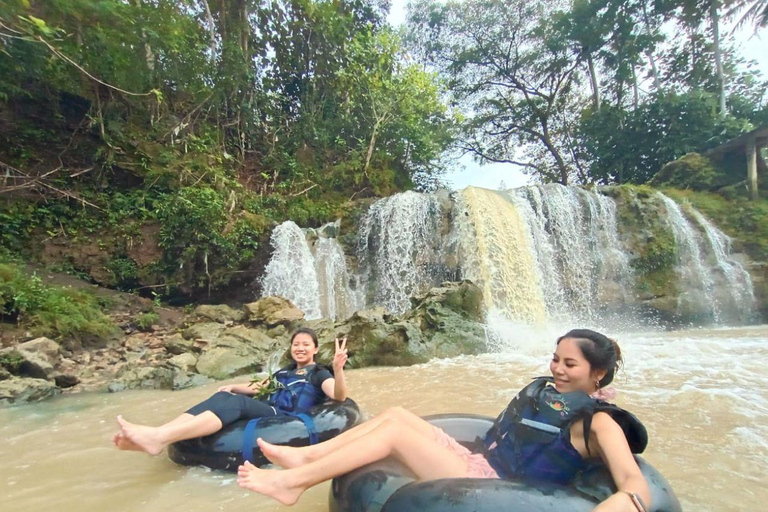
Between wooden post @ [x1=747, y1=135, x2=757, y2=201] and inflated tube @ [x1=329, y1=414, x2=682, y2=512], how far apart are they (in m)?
14.6

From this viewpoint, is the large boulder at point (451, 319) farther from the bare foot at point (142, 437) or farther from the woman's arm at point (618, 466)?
the woman's arm at point (618, 466)

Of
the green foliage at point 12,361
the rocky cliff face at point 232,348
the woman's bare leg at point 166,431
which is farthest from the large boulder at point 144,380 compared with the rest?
the woman's bare leg at point 166,431

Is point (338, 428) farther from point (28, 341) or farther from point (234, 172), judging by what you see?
point (234, 172)

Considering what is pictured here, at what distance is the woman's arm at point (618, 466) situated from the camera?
1.31m

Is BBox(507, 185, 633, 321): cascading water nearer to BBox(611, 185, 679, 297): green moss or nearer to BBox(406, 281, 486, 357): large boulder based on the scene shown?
BBox(611, 185, 679, 297): green moss

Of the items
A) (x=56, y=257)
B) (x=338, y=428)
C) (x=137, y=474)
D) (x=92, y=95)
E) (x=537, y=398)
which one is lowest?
(x=137, y=474)

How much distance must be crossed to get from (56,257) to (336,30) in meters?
11.5

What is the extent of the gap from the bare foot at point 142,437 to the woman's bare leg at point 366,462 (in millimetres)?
852

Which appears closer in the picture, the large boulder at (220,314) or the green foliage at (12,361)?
the green foliage at (12,361)

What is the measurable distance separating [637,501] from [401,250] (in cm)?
988

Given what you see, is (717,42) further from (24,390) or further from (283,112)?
(24,390)

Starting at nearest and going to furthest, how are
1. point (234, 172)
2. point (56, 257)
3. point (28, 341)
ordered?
point (28, 341)
point (56, 257)
point (234, 172)

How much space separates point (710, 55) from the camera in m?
17.2

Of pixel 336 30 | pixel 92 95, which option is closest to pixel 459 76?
pixel 336 30
